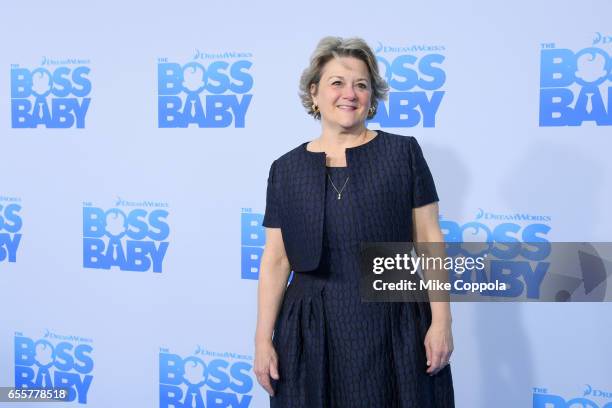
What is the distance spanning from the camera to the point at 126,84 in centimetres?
242

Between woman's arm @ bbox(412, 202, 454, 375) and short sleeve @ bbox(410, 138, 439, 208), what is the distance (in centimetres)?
2

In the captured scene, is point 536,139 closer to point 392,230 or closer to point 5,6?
point 392,230

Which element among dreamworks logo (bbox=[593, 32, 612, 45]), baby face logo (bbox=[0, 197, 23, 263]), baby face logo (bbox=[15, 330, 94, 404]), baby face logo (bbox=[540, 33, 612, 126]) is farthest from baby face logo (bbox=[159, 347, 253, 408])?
dreamworks logo (bbox=[593, 32, 612, 45])

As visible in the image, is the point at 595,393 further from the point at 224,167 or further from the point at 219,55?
the point at 219,55

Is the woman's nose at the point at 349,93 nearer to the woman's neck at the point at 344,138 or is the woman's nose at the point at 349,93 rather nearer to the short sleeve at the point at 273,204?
the woman's neck at the point at 344,138

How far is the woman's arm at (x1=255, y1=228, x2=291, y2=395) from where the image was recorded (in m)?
1.46

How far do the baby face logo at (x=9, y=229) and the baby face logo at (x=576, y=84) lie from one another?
83.8 inches

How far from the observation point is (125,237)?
250 centimetres

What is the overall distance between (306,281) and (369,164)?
309mm

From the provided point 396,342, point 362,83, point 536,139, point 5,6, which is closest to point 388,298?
point 396,342

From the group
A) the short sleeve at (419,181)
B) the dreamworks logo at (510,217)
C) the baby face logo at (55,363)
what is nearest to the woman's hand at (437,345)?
the short sleeve at (419,181)

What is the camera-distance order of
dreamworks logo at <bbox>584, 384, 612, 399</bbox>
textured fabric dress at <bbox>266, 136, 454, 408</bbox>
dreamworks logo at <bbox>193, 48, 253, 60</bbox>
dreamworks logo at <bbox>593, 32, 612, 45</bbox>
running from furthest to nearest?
dreamworks logo at <bbox>193, 48, 253, 60</bbox>
dreamworks logo at <bbox>584, 384, 612, 399</bbox>
dreamworks logo at <bbox>593, 32, 612, 45</bbox>
textured fabric dress at <bbox>266, 136, 454, 408</bbox>

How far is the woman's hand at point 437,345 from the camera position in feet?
4.46

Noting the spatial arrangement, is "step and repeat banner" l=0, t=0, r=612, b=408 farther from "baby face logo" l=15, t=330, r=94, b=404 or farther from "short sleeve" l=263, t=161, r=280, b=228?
"short sleeve" l=263, t=161, r=280, b=228
